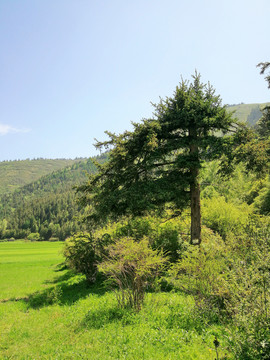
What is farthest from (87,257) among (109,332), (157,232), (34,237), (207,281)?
(34,237)

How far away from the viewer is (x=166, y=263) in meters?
15.6

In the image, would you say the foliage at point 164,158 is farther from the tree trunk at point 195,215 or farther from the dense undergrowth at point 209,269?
the dense undergrowth at point 209,269

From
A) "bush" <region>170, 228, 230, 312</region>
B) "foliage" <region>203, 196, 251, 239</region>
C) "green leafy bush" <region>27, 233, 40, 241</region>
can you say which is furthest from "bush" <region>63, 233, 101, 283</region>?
"green leafy bush" <region>27, 233, 40, 241</region>

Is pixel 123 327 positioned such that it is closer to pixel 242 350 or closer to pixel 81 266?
pixel 242 350

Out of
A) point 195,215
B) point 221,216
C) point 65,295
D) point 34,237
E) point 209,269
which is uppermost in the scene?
point 195,215

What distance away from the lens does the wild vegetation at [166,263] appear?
6040 millimetres

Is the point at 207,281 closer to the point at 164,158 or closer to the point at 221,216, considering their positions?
the point at 164,158

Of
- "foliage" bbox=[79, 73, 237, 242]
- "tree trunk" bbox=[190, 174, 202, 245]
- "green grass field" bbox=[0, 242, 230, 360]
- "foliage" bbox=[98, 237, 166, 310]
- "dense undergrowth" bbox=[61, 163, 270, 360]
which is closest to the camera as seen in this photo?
"dense undergrowth" bbox=[61, 163, 270, 360]

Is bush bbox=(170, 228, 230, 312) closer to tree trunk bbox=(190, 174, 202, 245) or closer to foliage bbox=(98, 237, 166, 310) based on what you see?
foliage bbox=(98, 237, 166, 310)

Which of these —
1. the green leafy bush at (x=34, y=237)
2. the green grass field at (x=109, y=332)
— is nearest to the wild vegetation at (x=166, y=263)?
the green grass field at (x=109, y=332)

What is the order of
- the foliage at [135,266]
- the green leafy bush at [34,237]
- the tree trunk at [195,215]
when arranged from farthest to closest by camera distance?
the green leafy bush at [34,237] < the tree trunk at [195,215] < the foliage at [135,266]

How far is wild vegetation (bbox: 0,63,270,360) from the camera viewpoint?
604 cm

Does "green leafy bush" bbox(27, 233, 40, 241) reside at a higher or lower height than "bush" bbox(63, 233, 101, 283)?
lower

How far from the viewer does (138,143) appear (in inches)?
574
